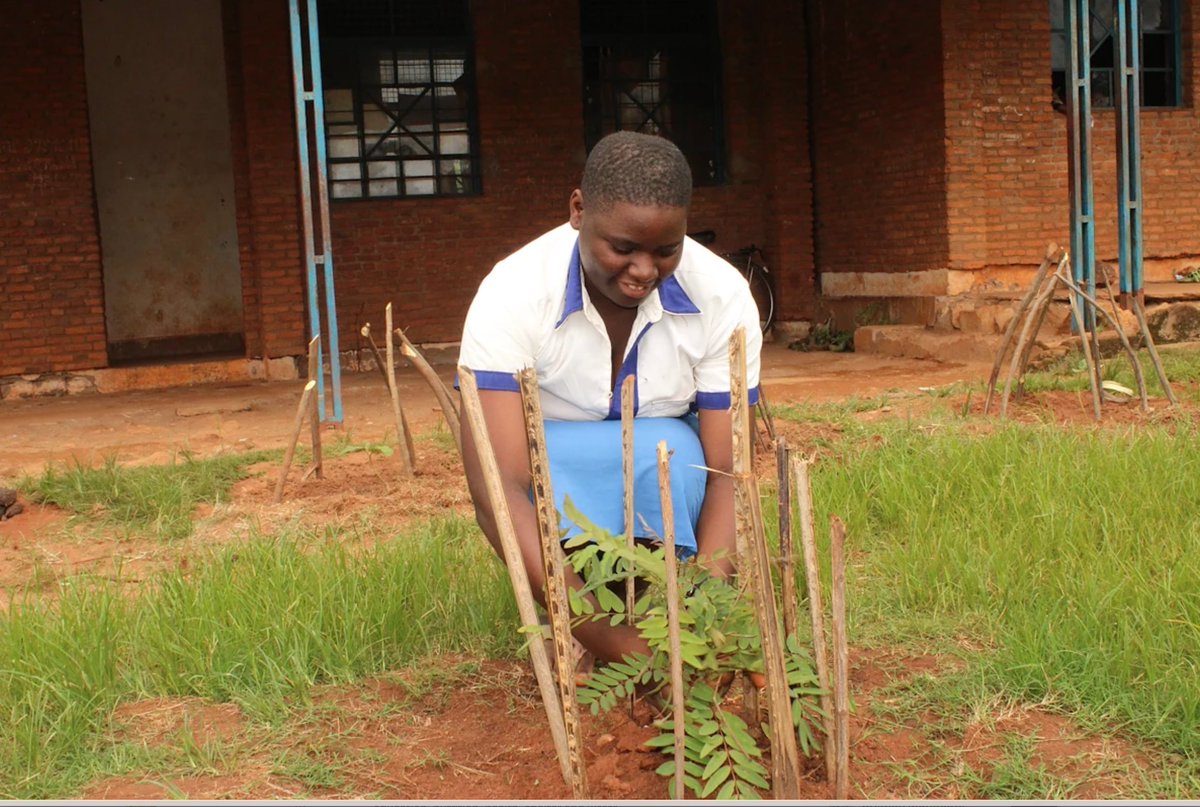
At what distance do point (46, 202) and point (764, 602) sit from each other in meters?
9.57

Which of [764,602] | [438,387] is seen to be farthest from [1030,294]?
[764,602]

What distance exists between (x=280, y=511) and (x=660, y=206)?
11.3ft

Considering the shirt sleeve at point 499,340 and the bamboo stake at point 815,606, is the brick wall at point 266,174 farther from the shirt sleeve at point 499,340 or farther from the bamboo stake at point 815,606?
the bamboo stake at point 815,606

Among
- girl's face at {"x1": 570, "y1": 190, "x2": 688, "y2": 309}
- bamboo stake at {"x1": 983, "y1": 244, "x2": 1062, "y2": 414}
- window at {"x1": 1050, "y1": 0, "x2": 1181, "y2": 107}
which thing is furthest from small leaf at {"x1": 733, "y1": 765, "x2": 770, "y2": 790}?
window at {"x1": 1050, "y1": 0, "x2": 1181, "y2": 107}

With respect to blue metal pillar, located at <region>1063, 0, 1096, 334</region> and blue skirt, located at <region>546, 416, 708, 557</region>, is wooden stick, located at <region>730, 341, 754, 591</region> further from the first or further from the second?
blue metal pillar, located at <region>1063, 0, 1096, 334</region>

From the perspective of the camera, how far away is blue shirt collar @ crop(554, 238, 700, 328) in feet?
9.77

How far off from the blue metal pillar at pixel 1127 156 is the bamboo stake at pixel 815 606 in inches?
327

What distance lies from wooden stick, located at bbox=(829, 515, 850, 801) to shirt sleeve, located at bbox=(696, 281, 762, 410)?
2.53 feet

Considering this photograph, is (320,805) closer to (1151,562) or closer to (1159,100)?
(1151,562)

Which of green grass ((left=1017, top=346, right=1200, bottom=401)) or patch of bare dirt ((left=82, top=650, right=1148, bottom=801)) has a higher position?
green grass ((left=1017, top=346, right=1200, bottom=401))

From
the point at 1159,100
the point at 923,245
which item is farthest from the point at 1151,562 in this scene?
the point at 1159,100

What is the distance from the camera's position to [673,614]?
225cm

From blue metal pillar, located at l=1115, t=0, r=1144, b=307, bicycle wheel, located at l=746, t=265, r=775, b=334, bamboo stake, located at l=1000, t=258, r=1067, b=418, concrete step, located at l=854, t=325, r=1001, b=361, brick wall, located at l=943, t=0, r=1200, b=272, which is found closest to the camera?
bamboo stake, located at l=1000, t=258, r=1067, b=418

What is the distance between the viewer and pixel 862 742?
9.16ft
